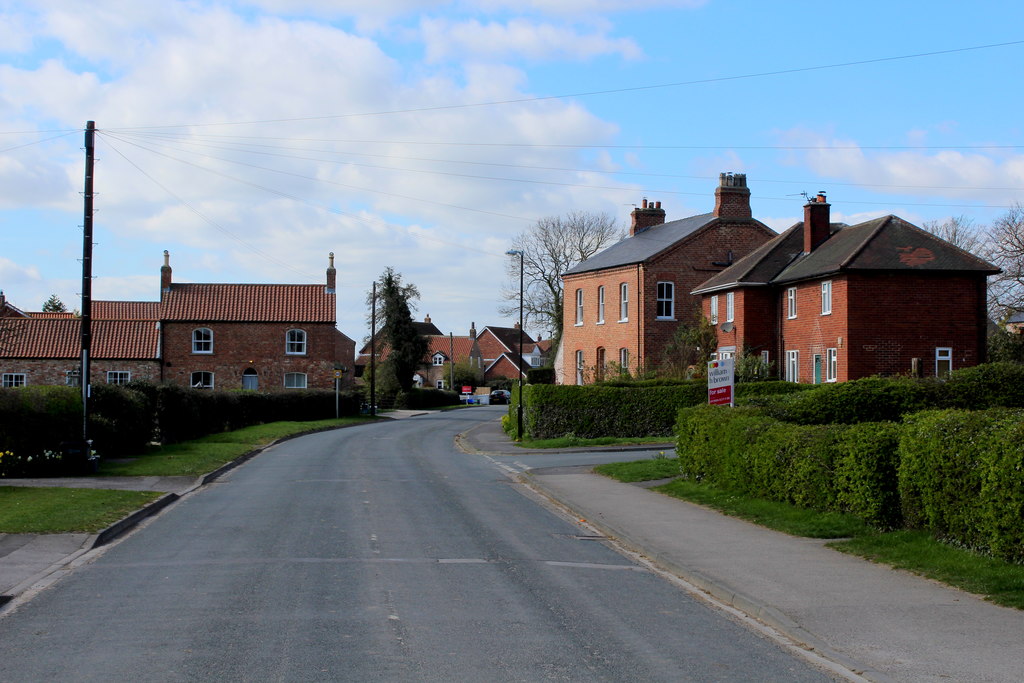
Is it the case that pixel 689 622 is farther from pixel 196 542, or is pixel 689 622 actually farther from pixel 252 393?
pixel 252 393

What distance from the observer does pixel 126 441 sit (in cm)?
2908

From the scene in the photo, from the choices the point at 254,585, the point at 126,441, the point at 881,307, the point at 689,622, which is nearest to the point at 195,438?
the point at 126,441

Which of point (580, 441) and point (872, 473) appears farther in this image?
point (580, 441)

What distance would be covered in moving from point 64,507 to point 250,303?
52.3 metres

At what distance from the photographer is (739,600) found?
994cm

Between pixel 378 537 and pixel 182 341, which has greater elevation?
pixel 182 341

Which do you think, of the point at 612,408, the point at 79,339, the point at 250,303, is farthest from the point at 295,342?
the point at 612,408

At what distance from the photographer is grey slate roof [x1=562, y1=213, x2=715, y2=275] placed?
51.3 meters

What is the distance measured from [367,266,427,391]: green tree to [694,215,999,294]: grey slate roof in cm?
4145

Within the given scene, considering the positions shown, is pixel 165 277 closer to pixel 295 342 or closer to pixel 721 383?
pixel 295 342

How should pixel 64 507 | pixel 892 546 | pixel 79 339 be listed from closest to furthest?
1. pixel 892 546
2. pixel 64 507
3. pixel 79 339

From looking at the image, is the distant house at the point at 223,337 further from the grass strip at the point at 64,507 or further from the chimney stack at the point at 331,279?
the grass strip at the point at 64,507

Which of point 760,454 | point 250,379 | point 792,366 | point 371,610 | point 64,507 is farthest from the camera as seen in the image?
point 250,379

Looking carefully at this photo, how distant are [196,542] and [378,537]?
2.36 meters
